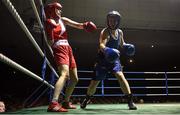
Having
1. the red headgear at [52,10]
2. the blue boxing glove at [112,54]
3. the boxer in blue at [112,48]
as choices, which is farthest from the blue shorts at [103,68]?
the red headgear at [52,10]

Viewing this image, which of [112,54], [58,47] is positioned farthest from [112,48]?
[58,47]

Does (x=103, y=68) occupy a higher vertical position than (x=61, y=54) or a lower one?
lower

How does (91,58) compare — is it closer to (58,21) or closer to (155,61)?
(155,61)

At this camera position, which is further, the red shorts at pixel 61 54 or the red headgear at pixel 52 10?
the red headgear at pixel 52 10

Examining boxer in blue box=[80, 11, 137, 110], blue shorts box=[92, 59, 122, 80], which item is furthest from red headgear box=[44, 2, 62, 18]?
blue shorts box=[92, 59, 122, 80]

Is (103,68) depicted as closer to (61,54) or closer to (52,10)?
(61,54)

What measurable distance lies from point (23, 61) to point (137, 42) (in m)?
4.92

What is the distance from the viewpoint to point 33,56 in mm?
10414

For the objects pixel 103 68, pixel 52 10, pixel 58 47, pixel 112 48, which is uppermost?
pixel 52 10

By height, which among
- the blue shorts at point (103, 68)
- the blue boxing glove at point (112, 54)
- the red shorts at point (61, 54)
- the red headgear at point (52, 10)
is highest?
the red headgear at point (52, 10)

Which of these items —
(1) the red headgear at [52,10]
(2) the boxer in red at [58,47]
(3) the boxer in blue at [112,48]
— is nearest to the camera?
(2) the boxer in red at [58,47]

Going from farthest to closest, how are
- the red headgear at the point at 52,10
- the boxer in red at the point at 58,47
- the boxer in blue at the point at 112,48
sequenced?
the boxer in blue at the point at 112,48 < the red headgear at the point at 52,10 < the boxer in red at the point at 58,47

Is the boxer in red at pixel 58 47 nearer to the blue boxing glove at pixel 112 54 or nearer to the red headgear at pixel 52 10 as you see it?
the red headgear at pixel 52 10

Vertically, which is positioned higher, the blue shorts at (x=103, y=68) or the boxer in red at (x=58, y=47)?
the boxer in red at (x=58, y=47)
